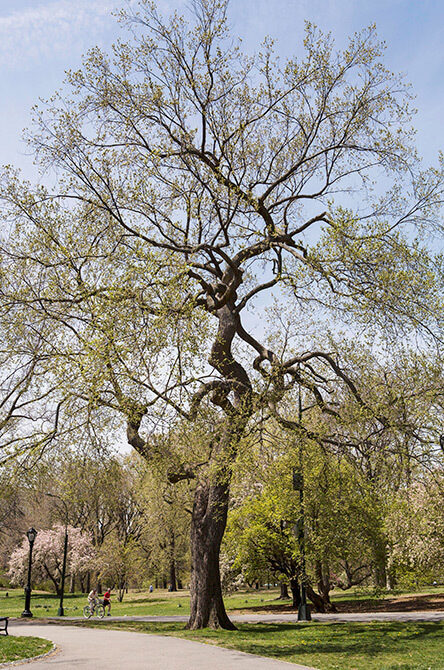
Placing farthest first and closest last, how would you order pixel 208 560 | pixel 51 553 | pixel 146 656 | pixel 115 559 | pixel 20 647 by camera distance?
pixel 51 553 → pixel 115 559 → pixel 208 560 → pixel 20 647 → pixel 146 656

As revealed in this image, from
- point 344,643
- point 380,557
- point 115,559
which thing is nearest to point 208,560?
point 344,643

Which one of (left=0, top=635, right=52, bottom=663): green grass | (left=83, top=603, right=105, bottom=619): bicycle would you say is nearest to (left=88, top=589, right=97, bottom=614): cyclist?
(left=83, top=603, right=105, bottom=619): bicycle

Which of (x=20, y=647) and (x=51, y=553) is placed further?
(x=51, y=553)

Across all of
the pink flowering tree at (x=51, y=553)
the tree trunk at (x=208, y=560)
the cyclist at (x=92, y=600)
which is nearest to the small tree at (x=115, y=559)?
the pink flowering tree at (x=51, y=553)

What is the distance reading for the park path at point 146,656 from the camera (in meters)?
9.38

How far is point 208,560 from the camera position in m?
15.8

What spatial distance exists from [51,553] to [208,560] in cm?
3607

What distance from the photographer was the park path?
9383 millimetres

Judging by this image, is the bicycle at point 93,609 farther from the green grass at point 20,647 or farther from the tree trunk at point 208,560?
the green grass at point 20,647

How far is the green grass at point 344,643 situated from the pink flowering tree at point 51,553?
94.9 feet

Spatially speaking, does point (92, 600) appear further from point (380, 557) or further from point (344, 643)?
point (344, 643)

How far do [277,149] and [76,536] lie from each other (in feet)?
125

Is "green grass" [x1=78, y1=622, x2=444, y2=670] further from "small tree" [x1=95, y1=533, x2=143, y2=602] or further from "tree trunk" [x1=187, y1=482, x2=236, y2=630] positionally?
"small tree" [x1=95, y1=533, x2=143, y2=602]

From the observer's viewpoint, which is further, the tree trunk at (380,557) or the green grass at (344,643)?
the tree trunk at (380,557)
